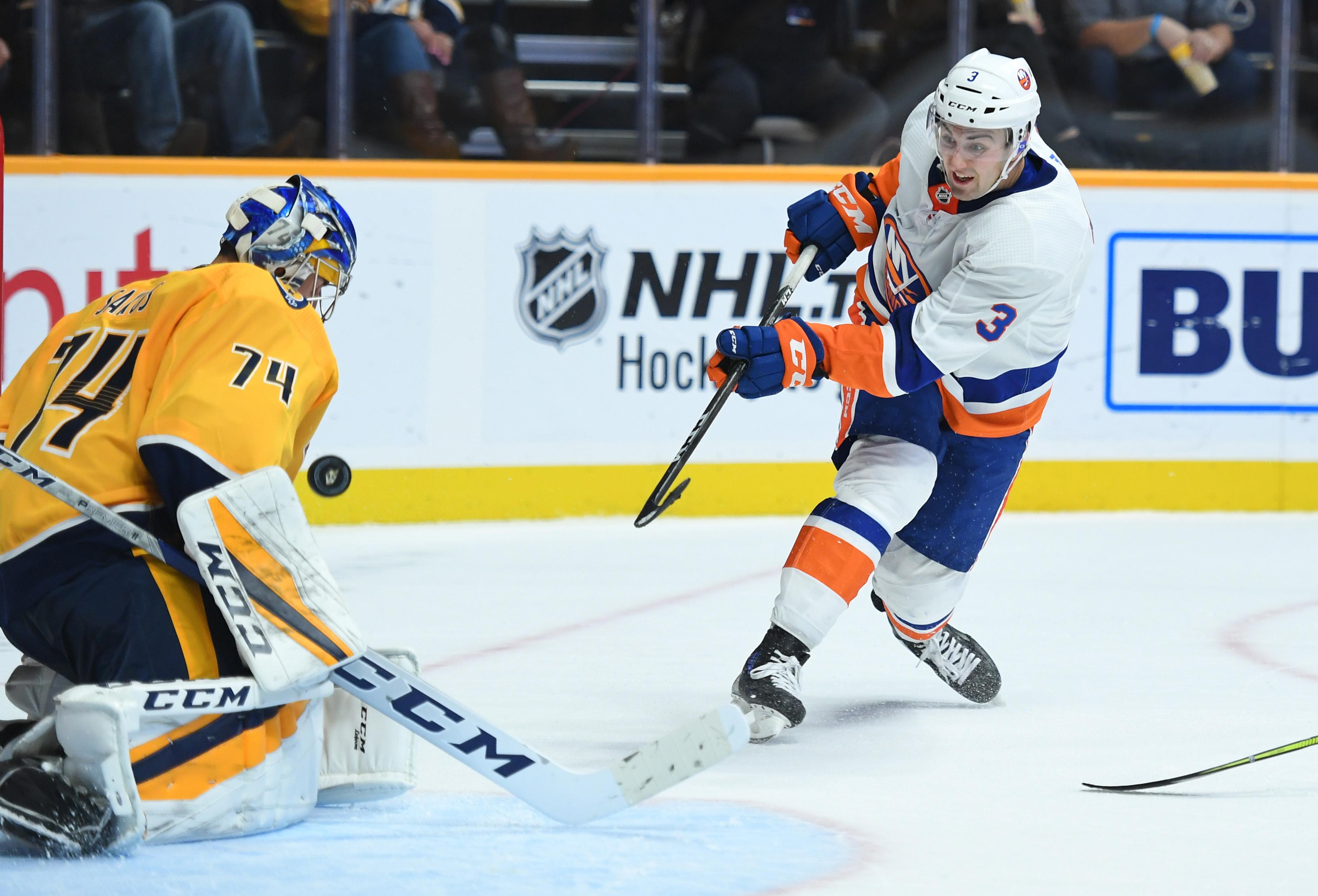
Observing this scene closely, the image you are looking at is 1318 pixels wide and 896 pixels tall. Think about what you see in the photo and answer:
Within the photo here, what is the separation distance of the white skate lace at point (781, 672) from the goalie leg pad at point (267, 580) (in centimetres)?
85

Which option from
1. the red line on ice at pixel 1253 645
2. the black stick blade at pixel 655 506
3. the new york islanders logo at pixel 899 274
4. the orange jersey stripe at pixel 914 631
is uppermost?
the new york islanders logo at pixel 899 274

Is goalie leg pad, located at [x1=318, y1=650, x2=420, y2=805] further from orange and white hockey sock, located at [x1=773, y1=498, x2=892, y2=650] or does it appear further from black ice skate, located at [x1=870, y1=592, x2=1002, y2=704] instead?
black ice skate, located at [x1=870, y1=592, x2=1002, y2=704]

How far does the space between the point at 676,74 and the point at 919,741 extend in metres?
2.81

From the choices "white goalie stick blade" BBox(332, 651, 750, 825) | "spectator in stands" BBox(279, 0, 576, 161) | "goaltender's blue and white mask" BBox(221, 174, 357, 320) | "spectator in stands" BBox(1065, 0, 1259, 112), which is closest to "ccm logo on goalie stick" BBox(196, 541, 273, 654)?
"white goalie stick blade" BBox(332, 651, 750, 825)

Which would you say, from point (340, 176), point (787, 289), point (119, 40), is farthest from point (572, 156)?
point (787, 289)

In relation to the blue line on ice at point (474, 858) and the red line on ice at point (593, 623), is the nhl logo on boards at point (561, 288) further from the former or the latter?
the blue line on ice at point (474, 858)

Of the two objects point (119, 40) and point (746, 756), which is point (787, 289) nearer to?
point (746, 756)

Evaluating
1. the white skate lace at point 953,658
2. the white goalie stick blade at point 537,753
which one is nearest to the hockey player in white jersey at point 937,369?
the white skate lace at point 953,658

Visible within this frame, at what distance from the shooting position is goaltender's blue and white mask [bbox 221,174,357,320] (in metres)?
2.10

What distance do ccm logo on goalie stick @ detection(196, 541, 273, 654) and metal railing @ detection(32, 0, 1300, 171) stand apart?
9.99 ft

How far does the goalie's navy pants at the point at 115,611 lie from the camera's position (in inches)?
76.6

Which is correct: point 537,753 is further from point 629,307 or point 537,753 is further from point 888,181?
point 629,307

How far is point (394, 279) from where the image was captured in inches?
185

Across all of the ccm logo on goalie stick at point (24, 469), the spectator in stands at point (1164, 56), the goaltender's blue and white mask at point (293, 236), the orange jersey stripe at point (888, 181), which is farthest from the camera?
the spectator in stands at point (1164, 56)
